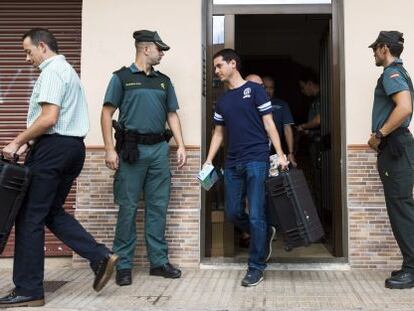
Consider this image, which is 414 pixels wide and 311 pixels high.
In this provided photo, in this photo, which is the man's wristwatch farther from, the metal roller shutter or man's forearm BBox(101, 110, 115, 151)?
the metal roller shutter

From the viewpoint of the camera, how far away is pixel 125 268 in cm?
474

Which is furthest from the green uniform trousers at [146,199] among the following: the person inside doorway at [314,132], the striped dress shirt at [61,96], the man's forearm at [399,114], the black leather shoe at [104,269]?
the person inside doorway at [314,132]

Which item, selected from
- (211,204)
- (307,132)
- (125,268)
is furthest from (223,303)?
(307,132)

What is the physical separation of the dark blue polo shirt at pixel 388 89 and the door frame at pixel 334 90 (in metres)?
0.75

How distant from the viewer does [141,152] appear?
4.83 meters

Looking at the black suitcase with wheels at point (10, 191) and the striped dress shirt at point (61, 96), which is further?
the striped dress shirt at point (61, 96)

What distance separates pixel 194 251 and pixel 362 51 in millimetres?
2628

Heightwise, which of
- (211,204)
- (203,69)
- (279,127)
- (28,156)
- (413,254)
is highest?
(203,69)

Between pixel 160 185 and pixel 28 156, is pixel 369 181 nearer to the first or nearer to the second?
pixel 160 185

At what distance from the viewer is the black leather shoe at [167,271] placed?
4.94 meters

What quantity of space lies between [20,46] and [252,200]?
3210 millimetres

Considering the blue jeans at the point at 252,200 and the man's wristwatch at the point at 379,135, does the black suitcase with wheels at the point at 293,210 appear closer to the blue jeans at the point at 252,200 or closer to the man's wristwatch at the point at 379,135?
the blue jeans at the point at 252,200

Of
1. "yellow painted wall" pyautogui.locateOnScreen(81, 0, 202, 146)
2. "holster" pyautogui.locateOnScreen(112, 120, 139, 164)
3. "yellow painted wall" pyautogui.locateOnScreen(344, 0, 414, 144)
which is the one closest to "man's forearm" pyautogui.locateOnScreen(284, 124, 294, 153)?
"yellow painted wall" pyautogui.locateOnScreen(344, 0, 414, 144)

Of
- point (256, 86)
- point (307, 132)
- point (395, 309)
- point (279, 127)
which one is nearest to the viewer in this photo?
point (395, 309)
